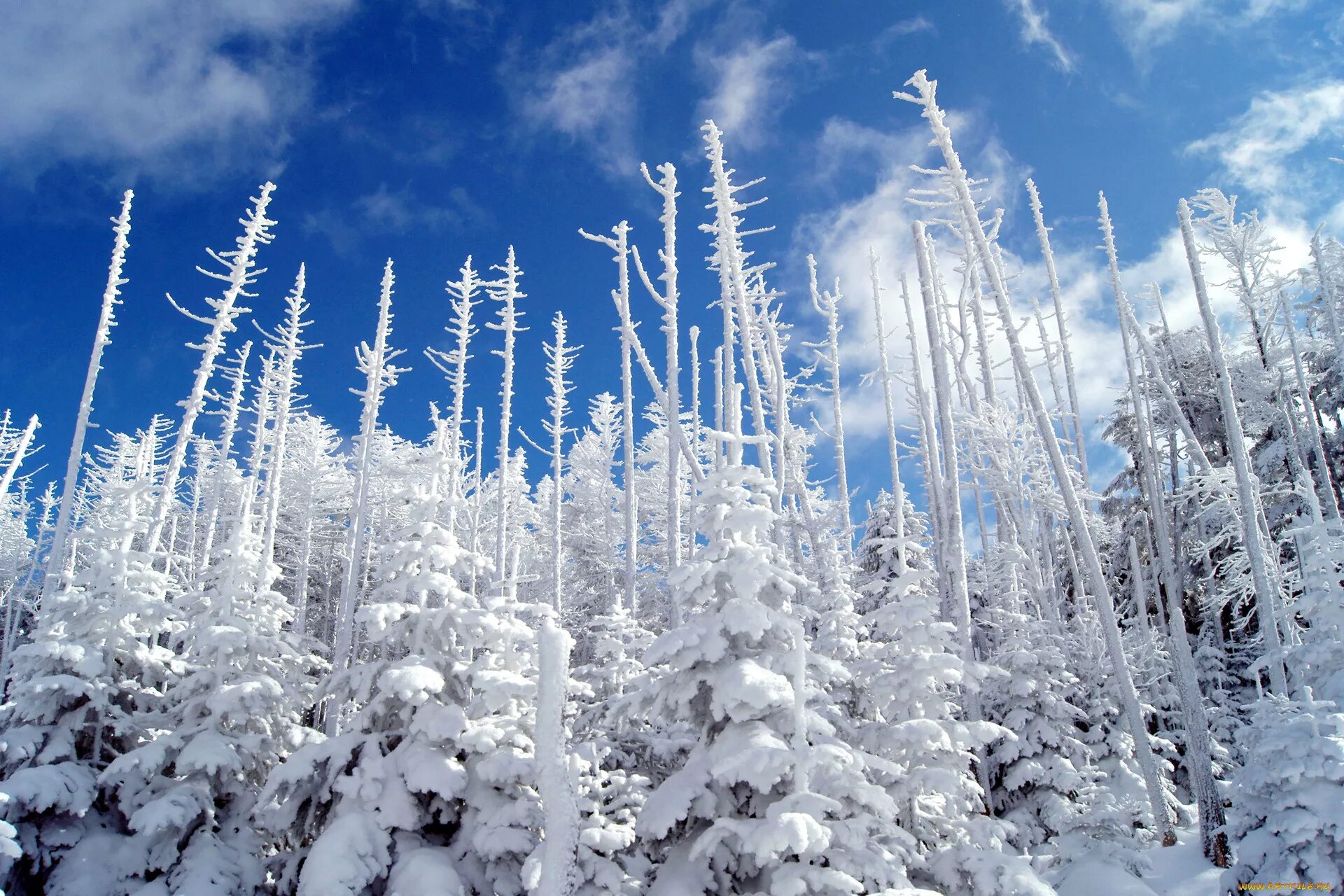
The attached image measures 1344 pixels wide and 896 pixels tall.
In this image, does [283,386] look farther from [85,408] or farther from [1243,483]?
[1243,483]

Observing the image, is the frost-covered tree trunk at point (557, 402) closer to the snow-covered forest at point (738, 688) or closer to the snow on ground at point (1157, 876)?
the snow-covered forest at point (738, 688)

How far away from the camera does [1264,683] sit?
22.6 m

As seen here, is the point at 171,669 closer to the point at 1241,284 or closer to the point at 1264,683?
the point at 1241,284

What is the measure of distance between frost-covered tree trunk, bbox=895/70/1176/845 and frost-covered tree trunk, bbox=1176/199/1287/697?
2368 millimetres

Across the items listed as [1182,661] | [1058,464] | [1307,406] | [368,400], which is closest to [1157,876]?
[1182,661]

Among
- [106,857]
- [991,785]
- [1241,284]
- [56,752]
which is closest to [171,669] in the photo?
[56,752]

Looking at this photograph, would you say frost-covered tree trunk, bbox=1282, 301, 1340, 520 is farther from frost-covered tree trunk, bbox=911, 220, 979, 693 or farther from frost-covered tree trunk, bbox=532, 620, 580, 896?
frost-covered tree trunk, bbox=532, 620, 580, 896

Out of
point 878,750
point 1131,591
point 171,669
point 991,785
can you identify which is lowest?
point 991,785

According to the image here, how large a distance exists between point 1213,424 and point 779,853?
89.7 feet

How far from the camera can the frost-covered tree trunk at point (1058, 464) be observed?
1202 cm

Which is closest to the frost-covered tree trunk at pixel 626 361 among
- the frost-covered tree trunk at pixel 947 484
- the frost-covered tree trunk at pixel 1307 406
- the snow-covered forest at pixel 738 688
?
the snow-covered forest at pixel 738 688

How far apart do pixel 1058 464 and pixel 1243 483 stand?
4.33 m

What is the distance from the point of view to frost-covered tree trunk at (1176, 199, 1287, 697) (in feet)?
43.5

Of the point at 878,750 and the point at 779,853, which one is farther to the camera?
the point at 878,750
